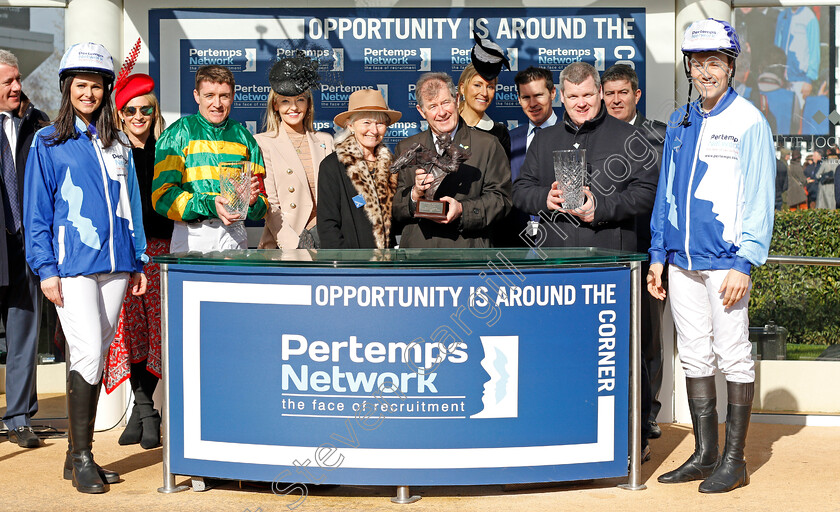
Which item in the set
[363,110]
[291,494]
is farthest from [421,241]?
[291,494]

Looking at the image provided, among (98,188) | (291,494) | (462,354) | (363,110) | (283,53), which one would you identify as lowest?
(291,494)

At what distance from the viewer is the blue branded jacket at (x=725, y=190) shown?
5.29 meters

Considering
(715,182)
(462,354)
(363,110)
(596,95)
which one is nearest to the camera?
(462,354)

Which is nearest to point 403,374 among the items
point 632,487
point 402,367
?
point 402,367

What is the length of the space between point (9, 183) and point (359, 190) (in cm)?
232

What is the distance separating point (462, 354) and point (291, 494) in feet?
3.81

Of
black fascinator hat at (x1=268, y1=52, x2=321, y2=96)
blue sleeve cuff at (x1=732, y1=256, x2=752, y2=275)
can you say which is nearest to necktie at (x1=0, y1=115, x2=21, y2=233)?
black fascinator hat at (x1=268, y1=52, x2=321, y2=96)

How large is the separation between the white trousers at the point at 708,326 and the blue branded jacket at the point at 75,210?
2.90m

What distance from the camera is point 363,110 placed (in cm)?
647

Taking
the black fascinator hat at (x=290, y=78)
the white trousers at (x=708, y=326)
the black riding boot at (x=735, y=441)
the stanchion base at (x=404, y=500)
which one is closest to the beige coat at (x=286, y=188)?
the black fascinator hat at (x=290, y=78)

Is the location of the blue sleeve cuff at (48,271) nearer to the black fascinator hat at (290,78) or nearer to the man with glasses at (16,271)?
the man with glasses at (16,271)

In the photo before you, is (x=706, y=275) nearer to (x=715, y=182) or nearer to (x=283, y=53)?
(x=715, y=182)

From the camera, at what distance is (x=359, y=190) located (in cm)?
632

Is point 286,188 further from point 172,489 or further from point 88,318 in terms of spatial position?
point 172,489
